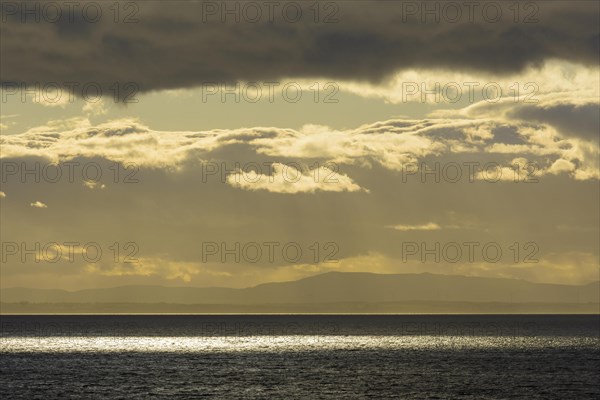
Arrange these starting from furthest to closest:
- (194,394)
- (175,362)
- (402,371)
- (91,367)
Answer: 1. (175,362)
2. (91,367)
3. (402,371)
4. (194,394)

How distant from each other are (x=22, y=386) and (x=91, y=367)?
3893cm

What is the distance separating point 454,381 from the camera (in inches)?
5315

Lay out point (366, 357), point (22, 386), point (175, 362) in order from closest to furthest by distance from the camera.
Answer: point (22, 386)
point (175, 362)
point (366, 357)

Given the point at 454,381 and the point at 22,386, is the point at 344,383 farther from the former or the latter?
the point at 22,386

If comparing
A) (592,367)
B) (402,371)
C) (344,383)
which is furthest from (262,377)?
(592,367)

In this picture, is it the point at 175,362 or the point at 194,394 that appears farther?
the point at 175,362

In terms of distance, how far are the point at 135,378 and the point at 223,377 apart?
1302cm

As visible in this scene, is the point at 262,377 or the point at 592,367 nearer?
the point at 262,377

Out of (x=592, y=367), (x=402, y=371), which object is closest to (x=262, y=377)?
(x=402, y=371)

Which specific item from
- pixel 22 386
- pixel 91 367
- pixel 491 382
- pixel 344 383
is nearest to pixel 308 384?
pixel 344 383

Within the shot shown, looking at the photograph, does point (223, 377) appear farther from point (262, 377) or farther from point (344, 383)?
point (344, 383)

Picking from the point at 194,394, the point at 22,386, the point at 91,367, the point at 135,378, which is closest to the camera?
the point at 194,394

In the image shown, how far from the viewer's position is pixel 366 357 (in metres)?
198

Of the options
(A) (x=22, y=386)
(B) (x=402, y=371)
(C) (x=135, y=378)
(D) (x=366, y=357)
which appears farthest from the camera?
(D) (x=366, y=357)
